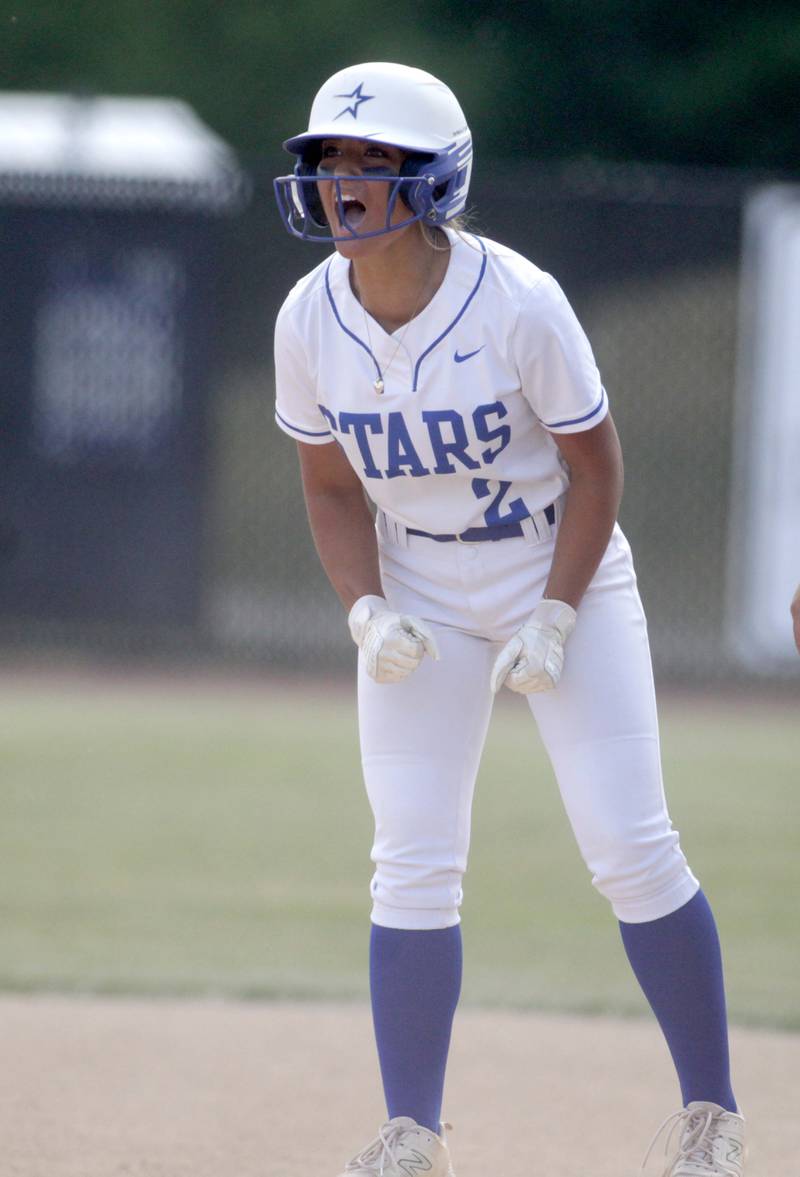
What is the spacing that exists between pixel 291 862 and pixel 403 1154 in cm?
317

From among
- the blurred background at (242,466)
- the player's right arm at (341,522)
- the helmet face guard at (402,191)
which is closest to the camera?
the helmet face guard at (402,191)

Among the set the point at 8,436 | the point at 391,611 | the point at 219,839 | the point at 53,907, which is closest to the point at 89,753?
the point at 219,839

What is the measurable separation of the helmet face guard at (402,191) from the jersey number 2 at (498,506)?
445mm

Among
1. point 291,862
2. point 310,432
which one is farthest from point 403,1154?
point 291,862

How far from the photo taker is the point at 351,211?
2.88m

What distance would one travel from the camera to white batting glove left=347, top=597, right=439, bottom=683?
292cm

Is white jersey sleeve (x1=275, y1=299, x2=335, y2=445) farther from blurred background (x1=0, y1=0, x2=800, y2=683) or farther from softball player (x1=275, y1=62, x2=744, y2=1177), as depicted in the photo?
blurred background (x1=0, y1=0, x2=800, y2=683)

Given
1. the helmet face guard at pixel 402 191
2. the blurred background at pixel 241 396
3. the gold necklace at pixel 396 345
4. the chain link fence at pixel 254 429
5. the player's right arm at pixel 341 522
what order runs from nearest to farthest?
the helmet face guard at pixel 402 191 < the gold necklace at pixel 396 345 < the player's right arm at pixel 341 522 < the blurred background at pixel 241 396 < the chain link fence at pixel 254 429

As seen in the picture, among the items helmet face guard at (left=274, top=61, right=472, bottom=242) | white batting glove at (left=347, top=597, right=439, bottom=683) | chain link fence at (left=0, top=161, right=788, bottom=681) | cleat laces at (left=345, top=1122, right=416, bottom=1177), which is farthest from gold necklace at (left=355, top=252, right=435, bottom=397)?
chain link fence at (left=0, top=161, right=788, bottom=681)

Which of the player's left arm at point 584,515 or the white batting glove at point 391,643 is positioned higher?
the player's left arm at point 584,515

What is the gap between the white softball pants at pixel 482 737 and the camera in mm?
2949

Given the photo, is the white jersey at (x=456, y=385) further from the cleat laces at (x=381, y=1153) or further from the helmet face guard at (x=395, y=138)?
the cleat laces at (x=381, y=1153)

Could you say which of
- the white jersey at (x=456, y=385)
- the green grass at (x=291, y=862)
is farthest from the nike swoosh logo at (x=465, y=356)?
the green grass at (x=291, y=862)

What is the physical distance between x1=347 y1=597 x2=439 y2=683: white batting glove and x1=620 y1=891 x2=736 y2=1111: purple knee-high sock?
60 centimetres
